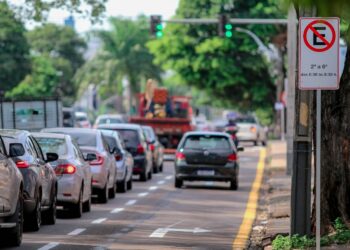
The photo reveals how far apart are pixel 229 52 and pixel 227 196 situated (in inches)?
1766

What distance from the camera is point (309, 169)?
13.9m

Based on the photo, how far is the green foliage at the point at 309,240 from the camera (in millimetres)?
13758

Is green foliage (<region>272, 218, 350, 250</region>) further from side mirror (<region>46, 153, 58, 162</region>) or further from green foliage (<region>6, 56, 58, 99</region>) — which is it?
green foliage (<region>6, 56, 58, 99</region>)

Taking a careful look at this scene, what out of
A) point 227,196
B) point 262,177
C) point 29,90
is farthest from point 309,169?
point 29,90

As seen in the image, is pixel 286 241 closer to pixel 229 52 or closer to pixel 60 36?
pixel 229 52

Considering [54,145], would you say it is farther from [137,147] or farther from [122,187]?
[137,147]

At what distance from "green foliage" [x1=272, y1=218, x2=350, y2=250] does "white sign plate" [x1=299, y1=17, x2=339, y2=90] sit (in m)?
2.44

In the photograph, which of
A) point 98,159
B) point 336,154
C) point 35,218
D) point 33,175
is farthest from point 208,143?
point 336,154

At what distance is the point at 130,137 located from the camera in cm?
3247

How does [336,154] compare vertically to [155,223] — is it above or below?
above

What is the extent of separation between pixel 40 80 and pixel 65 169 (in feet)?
276

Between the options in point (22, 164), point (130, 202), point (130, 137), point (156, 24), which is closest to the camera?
point (22, 164)

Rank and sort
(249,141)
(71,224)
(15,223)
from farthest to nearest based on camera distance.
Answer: (249,141) → (71,224) → (15,223)

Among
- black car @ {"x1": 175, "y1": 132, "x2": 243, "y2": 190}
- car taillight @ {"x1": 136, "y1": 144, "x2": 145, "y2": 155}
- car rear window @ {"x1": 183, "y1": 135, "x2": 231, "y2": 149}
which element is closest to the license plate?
black car @ {"x1": 175, "y1": 132, "x2": 243, "y2": 190}
